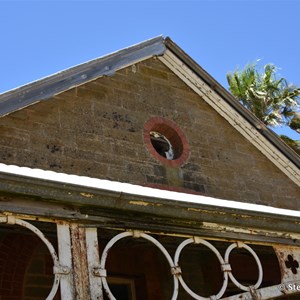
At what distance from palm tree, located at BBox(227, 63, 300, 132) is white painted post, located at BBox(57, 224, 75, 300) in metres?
11.6

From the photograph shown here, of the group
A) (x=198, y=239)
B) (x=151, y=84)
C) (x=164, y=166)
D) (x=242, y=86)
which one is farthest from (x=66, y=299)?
(x=242, y=86)

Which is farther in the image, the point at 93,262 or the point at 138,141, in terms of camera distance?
the point at 138,141

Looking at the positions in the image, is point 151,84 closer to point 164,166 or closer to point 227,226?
point 164,166

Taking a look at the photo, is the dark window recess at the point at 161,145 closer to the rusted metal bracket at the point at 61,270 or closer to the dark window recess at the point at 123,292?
the dark window recess at the point at 123,292

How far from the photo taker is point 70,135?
816cm

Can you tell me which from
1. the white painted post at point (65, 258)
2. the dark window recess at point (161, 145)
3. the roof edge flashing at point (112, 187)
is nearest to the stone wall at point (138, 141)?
the dark window recess at point (161, 145)

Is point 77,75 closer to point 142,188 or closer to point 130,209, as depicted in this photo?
point 142,188

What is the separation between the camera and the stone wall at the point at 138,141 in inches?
307

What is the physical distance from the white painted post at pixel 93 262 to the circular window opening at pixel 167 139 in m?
4.15

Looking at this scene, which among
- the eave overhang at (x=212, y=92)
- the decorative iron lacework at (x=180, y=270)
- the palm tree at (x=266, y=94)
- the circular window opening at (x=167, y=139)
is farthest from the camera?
the palm tree at (x=266, y=94)

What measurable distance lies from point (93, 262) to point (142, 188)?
1333mm

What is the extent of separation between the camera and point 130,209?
549 centimetres

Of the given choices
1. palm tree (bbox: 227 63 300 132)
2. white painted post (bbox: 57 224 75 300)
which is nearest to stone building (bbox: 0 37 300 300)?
white painted post (bbox: 57 224 75 300)

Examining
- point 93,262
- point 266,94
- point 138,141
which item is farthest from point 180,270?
point 266,94
